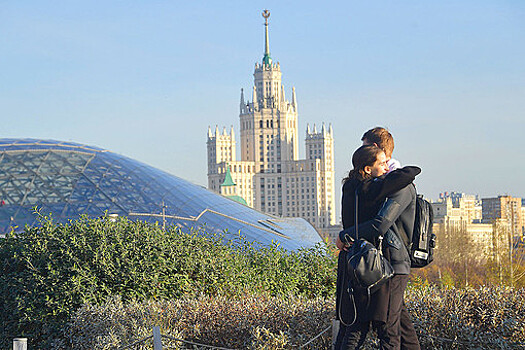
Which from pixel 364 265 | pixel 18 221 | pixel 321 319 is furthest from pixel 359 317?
pixel 18 221

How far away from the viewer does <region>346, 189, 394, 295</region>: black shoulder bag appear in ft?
14.6

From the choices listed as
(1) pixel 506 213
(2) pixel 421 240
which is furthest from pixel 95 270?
(1) pixel 506 213

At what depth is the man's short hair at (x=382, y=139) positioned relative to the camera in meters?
5.11

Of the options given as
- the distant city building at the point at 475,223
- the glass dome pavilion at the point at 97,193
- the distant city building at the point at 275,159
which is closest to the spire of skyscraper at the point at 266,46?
the distant city building at the point at 275,159

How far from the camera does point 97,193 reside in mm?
19578

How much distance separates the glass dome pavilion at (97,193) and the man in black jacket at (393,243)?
13.3 meters

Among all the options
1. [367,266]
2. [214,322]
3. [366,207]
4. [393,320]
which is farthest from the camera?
[214,322]

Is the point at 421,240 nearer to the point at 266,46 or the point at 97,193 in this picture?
the point at 97,193

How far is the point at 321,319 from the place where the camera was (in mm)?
5977

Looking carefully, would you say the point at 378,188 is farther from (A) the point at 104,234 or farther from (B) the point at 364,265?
(A) the point at 104,234

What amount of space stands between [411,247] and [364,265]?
0.54 m

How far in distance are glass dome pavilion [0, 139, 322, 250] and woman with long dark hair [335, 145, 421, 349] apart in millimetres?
13179

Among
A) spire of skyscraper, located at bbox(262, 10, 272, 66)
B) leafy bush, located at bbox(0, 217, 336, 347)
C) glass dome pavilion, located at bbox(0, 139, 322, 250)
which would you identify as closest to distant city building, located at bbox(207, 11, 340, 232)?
spire of skyscraper, located at bbox(262, 10, 272, 66)

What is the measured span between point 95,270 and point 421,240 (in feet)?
13.2
